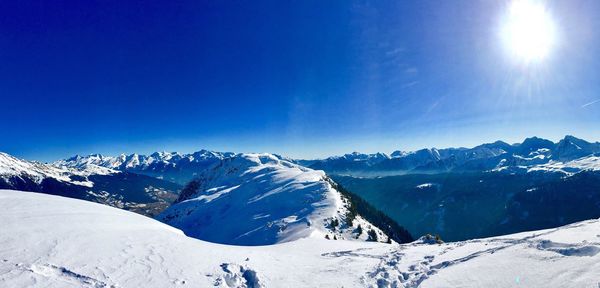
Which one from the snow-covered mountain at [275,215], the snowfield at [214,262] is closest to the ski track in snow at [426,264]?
the snowfield at [214,262]

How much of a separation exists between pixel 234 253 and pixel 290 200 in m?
70.8

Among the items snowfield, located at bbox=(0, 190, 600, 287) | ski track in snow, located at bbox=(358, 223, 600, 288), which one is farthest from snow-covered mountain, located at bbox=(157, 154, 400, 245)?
snowfield, located at bbox=(0, 190, 600, 287)

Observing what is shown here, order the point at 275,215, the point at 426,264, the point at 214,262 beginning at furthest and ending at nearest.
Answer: the point at 275,215 → the point at 426,264 → the point at 214,262

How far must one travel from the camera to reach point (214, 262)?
16.4 m

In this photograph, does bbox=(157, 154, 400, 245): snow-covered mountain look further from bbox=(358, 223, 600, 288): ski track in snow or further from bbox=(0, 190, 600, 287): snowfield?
bbox=(0, 190, 600, 287): snowfield

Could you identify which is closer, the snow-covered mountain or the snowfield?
the snowfield

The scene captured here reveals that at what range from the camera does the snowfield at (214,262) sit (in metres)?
12.5

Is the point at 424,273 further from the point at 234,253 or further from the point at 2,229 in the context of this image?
the point at 2,229

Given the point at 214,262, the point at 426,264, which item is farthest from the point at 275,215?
the point at 214,262

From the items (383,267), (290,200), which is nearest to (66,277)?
(383,267)

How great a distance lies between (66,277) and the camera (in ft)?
40.0

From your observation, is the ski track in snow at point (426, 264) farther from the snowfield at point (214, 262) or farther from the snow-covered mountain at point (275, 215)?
the snow-covered mountain at point (275, 215)

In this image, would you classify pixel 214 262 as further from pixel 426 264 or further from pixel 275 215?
pixel 275 215

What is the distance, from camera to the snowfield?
12.5m
